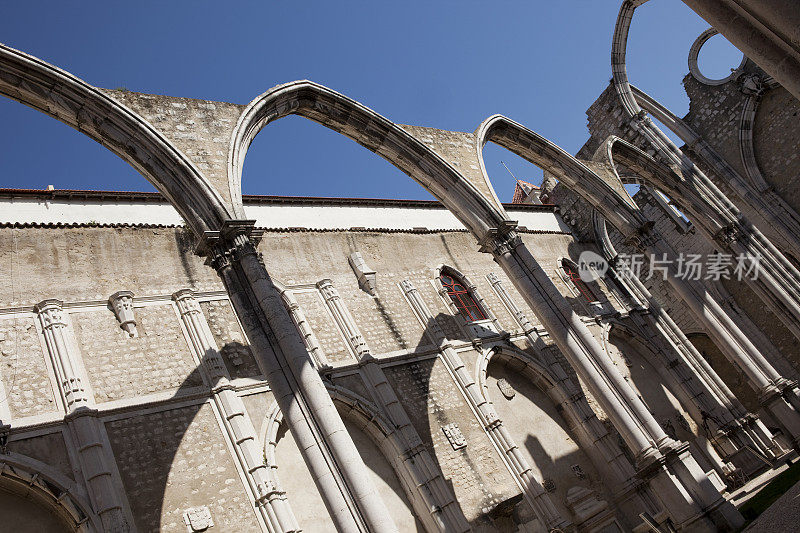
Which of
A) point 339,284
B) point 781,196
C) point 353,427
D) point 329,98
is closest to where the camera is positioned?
point 329,98

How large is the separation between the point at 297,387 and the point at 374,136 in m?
6.13

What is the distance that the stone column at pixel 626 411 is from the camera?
10.3 m

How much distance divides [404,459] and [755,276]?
11.2 meters

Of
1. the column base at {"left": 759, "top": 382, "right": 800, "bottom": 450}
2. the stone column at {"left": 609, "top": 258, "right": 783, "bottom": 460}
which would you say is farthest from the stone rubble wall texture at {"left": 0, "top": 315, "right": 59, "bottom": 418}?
the stone column at {"left": 609, "top": 258, "right": 783, "bottom": 460}

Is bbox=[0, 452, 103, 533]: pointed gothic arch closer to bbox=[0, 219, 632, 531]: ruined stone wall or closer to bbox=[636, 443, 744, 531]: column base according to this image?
bbox=[0, 219, 632, 531]: ruined stone wall

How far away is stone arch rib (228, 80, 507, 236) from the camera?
10.5 metres

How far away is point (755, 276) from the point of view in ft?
54.5

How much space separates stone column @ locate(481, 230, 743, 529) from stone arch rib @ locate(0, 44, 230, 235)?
6028mm

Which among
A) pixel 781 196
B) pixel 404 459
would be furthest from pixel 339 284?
pixel 781 196

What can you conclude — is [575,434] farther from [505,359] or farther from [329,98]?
[329,98]

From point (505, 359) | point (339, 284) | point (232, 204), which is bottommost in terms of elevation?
point (505, 359)

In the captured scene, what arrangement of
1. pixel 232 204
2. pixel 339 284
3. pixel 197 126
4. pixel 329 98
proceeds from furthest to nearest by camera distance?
1. pixel 339 284
2. pixel 329 98
3. pixel 197 126
4. pixel 232 204

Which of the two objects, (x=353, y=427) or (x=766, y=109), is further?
(x=766, y=109)

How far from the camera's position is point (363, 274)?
1500 centimetres
